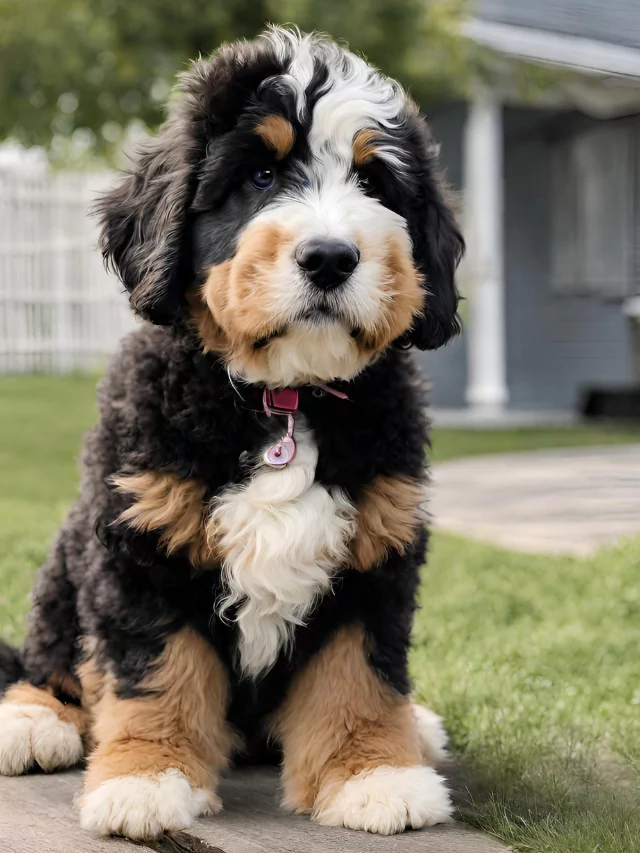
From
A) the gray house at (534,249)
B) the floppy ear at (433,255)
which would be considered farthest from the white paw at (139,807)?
the gray house at (534,249)

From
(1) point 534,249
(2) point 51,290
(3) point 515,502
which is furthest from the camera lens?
(2) point 51,290

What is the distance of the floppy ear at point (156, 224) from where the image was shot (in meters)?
2.88

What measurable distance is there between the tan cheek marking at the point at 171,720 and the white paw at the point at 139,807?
0.07m

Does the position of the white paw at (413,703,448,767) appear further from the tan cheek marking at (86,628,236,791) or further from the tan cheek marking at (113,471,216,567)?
the tan cheek marking at (113,471,216,567)

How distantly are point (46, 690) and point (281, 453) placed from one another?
105 centimetres

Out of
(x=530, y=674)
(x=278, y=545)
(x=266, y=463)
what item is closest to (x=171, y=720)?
(x=278, y=545)

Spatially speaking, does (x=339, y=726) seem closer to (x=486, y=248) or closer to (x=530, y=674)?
(x=530, y=674)

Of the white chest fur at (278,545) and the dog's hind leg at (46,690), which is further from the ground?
the white chest fur at (278,545)

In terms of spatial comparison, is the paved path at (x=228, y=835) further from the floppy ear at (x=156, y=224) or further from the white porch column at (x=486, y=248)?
the white porch column at (x=486, y=248)

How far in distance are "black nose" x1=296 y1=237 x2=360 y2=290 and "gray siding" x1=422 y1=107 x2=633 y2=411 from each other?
12310mm

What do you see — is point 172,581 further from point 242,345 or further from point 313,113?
point 313,113

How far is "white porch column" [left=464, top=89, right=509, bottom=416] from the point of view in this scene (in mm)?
13688

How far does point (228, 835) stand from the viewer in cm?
263

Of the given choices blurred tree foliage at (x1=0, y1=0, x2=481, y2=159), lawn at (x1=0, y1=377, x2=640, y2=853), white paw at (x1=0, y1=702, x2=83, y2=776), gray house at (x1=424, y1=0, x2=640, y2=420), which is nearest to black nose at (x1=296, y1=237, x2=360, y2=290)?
lawn at (x1=0, y1=377, x2=640, y2=853)
